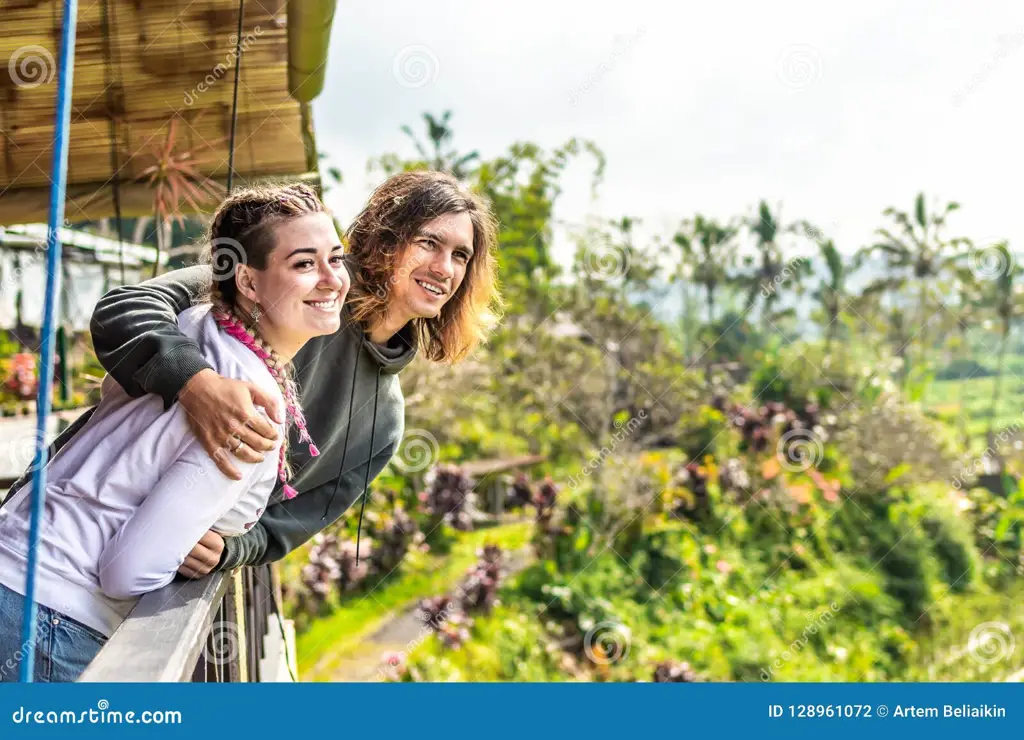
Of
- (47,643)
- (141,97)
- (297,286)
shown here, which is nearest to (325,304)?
(297,286)

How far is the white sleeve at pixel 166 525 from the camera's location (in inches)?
44.7

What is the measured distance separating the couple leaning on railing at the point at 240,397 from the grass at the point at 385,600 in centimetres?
349

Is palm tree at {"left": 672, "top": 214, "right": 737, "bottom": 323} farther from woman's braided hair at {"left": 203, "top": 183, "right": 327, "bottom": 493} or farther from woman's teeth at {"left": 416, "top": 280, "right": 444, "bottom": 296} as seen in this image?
woman's braided hair at {"left": 203, "top": 183, "right": 327, "bottom": 493}

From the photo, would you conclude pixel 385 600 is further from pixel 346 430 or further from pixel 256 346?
pixel 256 346

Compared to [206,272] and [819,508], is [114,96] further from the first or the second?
[819,508]

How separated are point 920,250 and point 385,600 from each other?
4197 millimetres

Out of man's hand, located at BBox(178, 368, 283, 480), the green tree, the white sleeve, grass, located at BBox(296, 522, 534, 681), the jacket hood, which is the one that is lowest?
grass, located at BBox(296, 522, 534, 681)

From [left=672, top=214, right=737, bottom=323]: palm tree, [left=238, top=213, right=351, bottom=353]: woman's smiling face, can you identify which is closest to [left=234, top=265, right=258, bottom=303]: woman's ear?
[left=238, top=213, right=351, bottom=353]: woman's smiling face

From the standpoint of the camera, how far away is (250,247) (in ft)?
4.58

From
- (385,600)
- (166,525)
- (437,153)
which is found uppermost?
(437,153)

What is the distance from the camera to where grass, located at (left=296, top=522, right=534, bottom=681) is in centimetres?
506

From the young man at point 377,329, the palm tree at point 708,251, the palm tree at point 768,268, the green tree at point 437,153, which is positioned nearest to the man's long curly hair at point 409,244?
the young man at point 377,329

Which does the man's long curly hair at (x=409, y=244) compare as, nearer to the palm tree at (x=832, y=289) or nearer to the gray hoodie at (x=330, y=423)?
the gray hoodie at (x=330, y=423)
